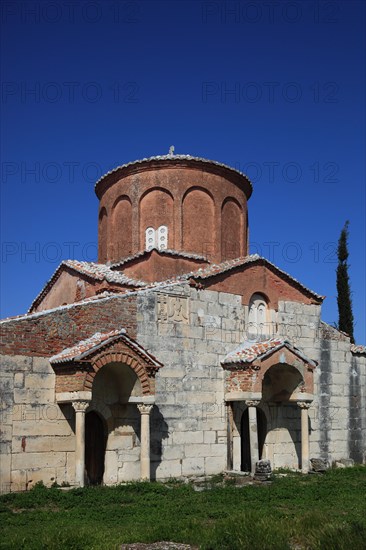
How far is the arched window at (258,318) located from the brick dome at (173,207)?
216cm

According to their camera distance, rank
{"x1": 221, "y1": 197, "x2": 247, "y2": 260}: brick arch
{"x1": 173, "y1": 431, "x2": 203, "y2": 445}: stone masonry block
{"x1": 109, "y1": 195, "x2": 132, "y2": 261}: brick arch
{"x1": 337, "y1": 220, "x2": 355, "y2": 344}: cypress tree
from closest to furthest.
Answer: {"x1": 173, "y1": 431, "x2": 203, "y2": 445}: stone masonry block, {"x1": 109, "y1": 195, "x2": 132, "y2": 261}: brick arch, {"x1": 221, "y1": 197, "x2": 247, "y2": 260}: brick arch, {"x1": 337, "y1": 220, "x2": 355, "y2": 344}: cypress tree

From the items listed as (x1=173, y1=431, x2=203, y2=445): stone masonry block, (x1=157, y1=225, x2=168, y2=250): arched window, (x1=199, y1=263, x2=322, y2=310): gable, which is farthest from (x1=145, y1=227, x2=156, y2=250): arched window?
(x1=173, y1=431, x2=203, y2=445): stone masonry block

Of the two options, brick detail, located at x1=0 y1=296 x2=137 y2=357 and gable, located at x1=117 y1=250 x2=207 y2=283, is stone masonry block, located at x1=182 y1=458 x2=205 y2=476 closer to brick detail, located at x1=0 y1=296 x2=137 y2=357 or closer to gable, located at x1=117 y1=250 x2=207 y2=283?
brick detail, located at x1=0 y1=296 x2=137 y2=357

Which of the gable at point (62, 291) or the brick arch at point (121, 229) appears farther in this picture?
the brick arch at point (121, 229)

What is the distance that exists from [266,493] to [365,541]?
4.74 meters

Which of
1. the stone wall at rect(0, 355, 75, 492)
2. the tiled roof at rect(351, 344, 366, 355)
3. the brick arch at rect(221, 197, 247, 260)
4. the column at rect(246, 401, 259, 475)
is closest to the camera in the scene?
the stone wall at rect(0, 355, 75, 492)

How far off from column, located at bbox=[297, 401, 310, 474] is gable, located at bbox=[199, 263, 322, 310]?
2.67 m

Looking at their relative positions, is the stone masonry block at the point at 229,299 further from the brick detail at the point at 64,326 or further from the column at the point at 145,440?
the column at the point at 145,440

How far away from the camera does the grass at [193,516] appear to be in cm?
743

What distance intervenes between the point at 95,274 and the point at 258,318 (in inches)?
172

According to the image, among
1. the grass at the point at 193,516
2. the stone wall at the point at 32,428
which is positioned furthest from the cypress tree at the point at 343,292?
the stone wall at the point at 32,428

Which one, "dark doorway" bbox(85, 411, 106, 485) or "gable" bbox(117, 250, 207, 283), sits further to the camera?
"gable" bbox(117, 250, 207, 283)

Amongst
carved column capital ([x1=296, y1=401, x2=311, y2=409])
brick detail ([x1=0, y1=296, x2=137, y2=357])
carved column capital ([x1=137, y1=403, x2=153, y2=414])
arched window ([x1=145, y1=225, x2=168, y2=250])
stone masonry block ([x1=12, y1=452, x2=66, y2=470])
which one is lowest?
stone masonry block ([x1=12, y1=452, x2=66, y2=470])

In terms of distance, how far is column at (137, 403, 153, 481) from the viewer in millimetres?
12684
